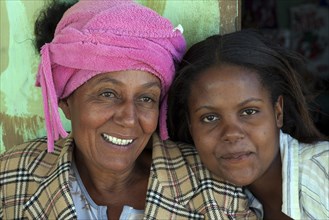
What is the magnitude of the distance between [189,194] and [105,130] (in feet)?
1.43

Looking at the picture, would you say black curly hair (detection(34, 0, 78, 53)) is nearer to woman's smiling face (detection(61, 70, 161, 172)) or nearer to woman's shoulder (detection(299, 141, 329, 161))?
woman's smiling face (detection(61, 70, 161, 172))

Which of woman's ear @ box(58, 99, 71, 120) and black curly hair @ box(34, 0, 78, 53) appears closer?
woman's ear @ box(58, 99, 71, 120)

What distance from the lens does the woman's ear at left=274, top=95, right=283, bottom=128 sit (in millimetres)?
2101

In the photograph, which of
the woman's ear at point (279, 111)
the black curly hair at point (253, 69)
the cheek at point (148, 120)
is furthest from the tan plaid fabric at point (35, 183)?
the woman's ear at point (279, 111)

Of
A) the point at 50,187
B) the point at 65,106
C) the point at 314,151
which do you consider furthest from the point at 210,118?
the point at 50,187

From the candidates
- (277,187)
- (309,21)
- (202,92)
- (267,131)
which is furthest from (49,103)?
(309,21)

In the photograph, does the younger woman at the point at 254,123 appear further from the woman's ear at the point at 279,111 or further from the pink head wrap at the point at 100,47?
the pink head wrap at the point at 100,47

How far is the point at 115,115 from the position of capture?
6.35 feet

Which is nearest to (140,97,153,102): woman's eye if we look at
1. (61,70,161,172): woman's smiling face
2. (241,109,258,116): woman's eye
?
(61,70,161,172): woman's smiling face

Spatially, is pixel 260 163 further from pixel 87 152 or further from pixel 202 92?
pixel 87 152

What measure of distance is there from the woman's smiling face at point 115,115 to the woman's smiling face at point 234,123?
0.20 meters

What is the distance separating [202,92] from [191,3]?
60cm

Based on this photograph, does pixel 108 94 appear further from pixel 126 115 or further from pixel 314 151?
pixel 314 151

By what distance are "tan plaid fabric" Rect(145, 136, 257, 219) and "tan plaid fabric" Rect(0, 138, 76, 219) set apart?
344 mm
